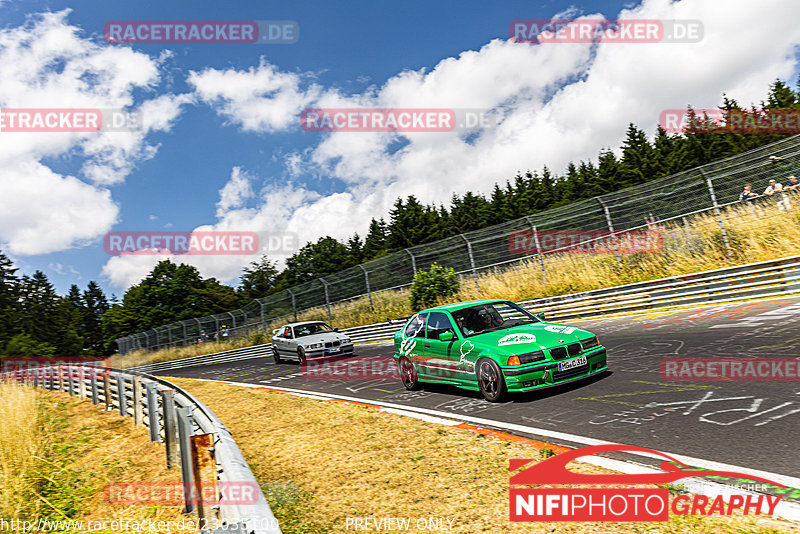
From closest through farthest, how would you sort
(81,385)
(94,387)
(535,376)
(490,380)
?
(535,376)
(490,380)
(94,387)
(81,385)

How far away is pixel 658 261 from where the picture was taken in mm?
16375

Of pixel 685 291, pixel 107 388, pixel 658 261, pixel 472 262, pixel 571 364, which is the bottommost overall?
pixel 571 364

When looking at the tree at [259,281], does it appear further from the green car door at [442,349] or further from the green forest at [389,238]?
the green car door at [442,349]

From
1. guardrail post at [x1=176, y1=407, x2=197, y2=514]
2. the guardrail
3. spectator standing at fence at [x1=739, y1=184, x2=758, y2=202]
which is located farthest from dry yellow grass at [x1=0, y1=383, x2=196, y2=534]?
spectator standing at fence at [x1=739, y1=184, x2=758, y2=202]

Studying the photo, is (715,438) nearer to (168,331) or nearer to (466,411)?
(466,411)

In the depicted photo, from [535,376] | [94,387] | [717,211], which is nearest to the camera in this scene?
[535,376]

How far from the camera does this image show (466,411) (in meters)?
6.69

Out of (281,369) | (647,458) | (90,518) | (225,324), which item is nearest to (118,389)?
(90,518)

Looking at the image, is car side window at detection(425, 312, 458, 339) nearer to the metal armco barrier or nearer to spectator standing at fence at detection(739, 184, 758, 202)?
the metal armco barrier

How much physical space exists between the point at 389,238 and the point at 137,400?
73534mm

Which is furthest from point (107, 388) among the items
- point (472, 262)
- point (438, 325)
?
point (472, 262)

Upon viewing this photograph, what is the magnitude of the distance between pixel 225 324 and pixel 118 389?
24.6 meters

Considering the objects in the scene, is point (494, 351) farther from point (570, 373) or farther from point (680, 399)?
point (680, 399)

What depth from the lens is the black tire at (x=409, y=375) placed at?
8891mm
